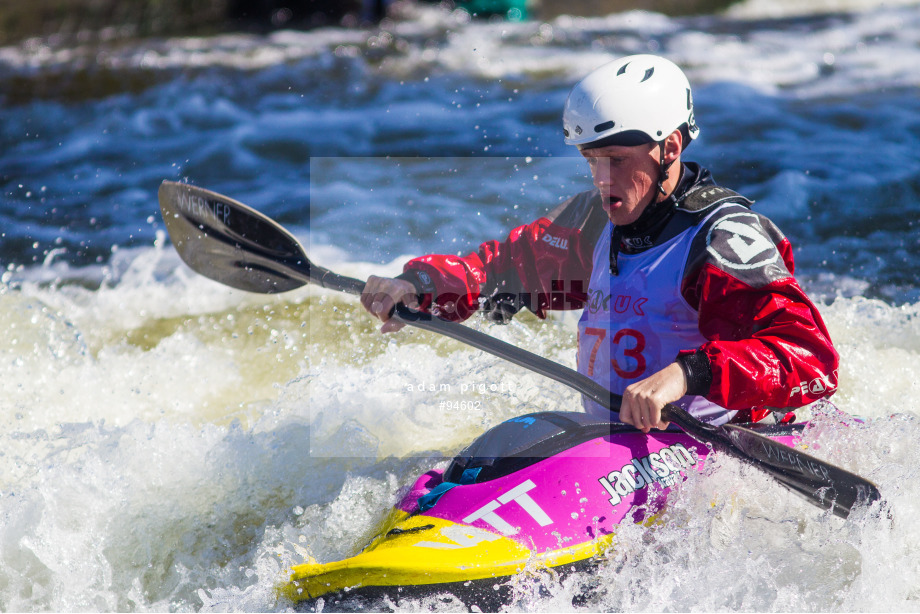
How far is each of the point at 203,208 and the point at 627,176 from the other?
1.83 metres

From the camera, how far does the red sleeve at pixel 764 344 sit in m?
2.14

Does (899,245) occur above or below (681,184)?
below

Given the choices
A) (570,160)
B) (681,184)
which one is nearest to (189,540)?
(681,184)

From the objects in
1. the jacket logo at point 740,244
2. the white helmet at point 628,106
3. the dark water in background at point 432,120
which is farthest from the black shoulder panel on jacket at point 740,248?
the dark water in background at point 432,120

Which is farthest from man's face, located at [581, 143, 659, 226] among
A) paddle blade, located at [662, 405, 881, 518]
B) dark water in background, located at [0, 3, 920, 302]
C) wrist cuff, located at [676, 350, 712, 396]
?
A: dark water in background, located at [0, 3, 920, 302]

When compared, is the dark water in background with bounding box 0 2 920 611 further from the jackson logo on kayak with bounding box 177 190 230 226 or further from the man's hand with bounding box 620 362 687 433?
the jackson logo on kayak with bounding box 177 190 230 226

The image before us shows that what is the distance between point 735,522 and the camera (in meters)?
A: 2.55

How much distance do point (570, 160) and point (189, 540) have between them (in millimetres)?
4313

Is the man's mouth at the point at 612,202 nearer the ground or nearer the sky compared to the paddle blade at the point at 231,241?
nearer the sky

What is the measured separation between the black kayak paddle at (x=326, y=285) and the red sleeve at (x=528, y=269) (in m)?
0.24

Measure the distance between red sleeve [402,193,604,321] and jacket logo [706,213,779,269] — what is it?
0.60m

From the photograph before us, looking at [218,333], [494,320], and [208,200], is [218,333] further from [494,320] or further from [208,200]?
[494,320]

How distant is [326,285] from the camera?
3025 mm

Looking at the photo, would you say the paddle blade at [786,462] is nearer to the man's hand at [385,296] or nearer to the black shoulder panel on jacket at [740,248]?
the black shoulder panel on jacket at [740,248]
